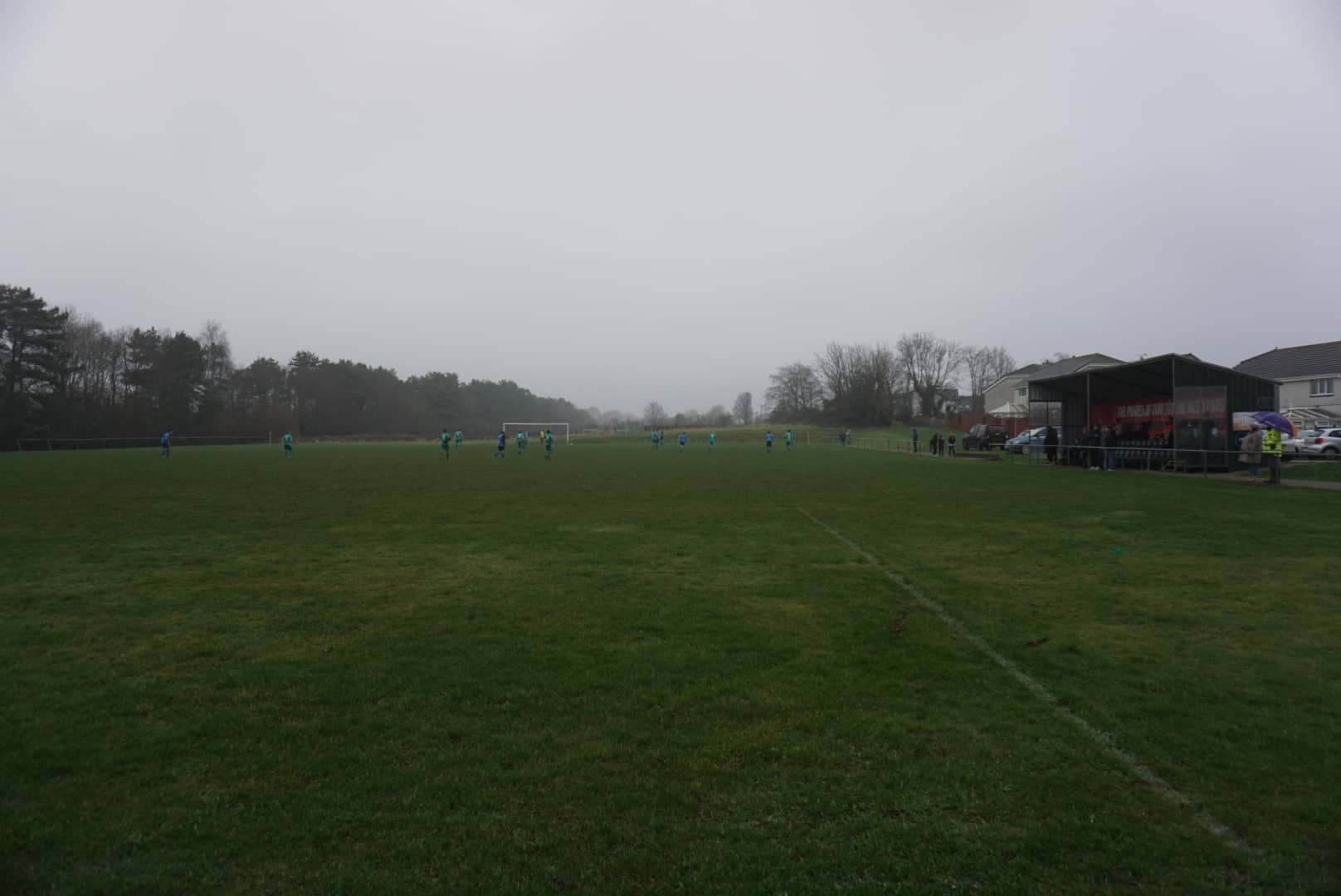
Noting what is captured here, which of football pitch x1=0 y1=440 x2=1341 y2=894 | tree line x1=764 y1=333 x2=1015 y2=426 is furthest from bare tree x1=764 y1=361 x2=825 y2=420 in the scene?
football pitch x1=0 y1=440 x2=1341 y2=894

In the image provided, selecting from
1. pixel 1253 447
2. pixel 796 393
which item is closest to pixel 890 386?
pixel 796 393

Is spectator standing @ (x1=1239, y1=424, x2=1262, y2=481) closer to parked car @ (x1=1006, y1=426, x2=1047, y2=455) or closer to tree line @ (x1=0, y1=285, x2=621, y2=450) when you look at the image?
parked car @ (x1=1006, y1=426, x2=1047, y2=455)

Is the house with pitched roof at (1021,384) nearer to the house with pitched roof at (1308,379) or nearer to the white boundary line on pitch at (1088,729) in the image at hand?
the house with pitched roof at (1308,379)

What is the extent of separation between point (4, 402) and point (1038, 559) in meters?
76.6

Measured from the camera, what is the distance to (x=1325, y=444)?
97.9 feet

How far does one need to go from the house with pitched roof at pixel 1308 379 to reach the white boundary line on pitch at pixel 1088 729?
144ft

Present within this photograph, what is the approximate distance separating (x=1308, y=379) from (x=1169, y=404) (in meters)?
26.7

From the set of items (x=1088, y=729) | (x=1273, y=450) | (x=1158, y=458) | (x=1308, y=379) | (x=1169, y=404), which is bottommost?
(x=1088, y=729)

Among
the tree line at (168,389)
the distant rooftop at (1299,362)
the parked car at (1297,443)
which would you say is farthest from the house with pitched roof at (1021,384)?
the tree line at (168,389)

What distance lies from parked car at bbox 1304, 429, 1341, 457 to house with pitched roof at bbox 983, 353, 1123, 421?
15889 mm

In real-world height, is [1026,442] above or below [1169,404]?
below

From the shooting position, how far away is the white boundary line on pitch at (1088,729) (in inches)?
132

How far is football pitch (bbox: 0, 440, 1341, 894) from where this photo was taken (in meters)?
3.16

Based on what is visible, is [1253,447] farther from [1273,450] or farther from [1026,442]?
[1026,442]
